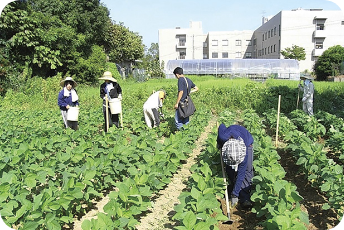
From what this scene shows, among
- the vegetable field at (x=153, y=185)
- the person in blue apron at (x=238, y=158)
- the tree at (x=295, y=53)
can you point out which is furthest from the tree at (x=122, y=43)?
the person in blue apron at (x=238, y=158)

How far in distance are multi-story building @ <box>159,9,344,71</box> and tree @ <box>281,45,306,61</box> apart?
2.28 m

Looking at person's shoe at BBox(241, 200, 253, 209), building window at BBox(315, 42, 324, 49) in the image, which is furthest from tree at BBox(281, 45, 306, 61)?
person's shoe at BBox(241, 200, 253, 209)

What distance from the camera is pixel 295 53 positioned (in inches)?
1248

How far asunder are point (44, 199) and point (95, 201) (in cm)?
118

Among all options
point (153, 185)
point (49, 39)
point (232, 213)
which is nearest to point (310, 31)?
point (49, 39)

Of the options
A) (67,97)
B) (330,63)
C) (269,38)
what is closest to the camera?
(67,97)

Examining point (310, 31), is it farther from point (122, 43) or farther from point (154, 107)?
point (154, 107)

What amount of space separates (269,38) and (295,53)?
8355mm

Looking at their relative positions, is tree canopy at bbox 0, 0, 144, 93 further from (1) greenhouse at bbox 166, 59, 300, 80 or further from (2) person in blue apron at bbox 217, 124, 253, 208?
(2) person in blue apron at bbox 217, 124, 253, 208

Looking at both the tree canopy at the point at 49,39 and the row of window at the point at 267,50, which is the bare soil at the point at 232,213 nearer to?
the tree canopy at the point at 49,39

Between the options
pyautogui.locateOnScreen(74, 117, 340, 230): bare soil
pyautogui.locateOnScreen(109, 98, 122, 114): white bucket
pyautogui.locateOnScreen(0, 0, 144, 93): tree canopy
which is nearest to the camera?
pyautogui.locateOnScreen(74, 117, 340, 230): bare soil

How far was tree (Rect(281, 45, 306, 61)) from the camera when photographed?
3175cm

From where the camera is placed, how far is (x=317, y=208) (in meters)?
3.56

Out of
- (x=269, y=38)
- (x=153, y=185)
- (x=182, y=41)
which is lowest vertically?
(x=153, y=185)
